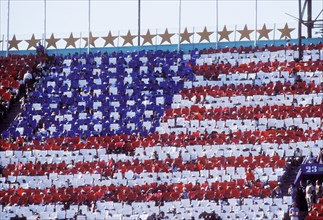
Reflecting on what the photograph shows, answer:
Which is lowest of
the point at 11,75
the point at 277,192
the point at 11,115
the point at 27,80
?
the point at 277,192

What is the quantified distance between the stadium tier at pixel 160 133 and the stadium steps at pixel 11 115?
595 mm

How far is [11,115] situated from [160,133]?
372 inches

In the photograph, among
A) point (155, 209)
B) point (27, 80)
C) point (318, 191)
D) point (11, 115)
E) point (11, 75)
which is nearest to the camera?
point (318, 191)

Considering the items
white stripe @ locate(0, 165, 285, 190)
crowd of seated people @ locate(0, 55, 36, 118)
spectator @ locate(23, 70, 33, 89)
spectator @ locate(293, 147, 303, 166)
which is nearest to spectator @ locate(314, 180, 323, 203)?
white stripe @ locate(0, 165, 285, 190)

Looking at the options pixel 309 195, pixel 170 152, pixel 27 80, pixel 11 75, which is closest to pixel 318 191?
pixel 309 195

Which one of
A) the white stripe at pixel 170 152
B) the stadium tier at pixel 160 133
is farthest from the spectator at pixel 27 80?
the white stripe at pixel 170 152

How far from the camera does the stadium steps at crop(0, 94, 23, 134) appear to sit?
5578 cm

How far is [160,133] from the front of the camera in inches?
2050

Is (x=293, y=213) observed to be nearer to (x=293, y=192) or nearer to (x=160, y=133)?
(x=293, y=192)

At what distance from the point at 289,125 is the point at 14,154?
537 inches

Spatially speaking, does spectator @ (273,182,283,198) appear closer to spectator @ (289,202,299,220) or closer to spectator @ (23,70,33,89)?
spectator @ (289,202,299,220)

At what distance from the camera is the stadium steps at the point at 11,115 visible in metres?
55.8

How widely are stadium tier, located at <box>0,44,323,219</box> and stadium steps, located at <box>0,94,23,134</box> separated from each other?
59cm

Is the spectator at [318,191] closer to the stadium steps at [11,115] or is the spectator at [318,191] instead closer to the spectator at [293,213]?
the spectator at [293,213]
